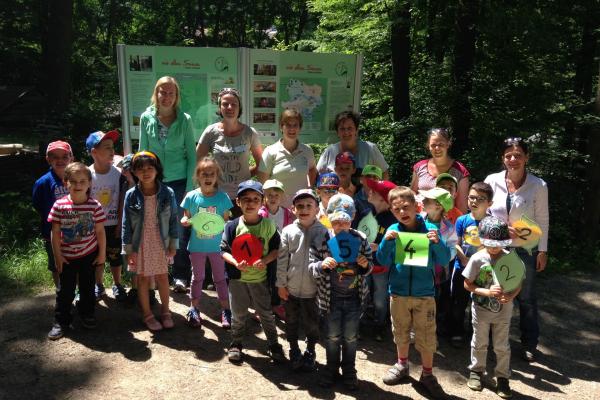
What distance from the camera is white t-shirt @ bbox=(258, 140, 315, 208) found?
5.38m

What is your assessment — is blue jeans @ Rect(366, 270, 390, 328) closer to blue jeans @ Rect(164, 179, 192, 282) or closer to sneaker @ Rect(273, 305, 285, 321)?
sneaker @ Rect(273, 305, 285, 321)

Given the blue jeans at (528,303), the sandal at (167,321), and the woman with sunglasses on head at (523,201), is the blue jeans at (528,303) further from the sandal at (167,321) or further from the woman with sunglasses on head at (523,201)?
the sandal at (167,321)

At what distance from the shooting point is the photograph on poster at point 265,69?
6.38 meters

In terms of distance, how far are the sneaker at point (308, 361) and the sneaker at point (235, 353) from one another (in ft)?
1.88

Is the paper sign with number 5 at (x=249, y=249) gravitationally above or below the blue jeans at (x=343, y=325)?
above

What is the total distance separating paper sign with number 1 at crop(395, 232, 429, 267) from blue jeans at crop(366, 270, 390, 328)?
0.89 m

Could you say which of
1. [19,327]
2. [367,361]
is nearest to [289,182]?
[367,361]

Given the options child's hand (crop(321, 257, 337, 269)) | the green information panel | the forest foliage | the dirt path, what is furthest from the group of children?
the forest foliage

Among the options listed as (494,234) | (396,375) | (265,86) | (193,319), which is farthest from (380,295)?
(265,86)

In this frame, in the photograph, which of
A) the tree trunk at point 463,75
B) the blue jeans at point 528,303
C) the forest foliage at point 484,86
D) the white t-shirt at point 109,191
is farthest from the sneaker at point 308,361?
the tree trunk at point 463,75

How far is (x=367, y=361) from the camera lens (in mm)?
4613

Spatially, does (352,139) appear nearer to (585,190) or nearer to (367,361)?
(367,361)

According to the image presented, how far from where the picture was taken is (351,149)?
5.53 metres

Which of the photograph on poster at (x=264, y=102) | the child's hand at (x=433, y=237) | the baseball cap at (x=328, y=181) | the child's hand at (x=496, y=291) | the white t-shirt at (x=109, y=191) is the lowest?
the child's hand at (x=496, y=291)
